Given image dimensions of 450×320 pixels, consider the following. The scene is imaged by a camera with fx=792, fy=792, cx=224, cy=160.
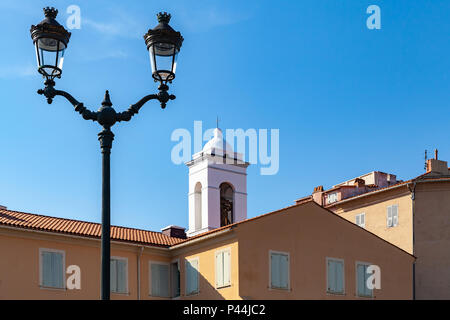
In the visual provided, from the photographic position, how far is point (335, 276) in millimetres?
34969

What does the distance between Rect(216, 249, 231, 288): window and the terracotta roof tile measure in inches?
156

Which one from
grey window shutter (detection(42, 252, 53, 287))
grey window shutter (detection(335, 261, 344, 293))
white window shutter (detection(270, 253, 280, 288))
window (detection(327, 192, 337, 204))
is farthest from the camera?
window (detection(327, 192, 337, 204))

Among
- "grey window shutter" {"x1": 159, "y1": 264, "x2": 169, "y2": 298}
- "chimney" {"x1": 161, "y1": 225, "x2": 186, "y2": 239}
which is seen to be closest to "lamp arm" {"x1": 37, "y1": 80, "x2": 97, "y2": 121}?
"grey window shutter" {"x1": 159, "y1": 264, "x2": 169, "y2": 298}

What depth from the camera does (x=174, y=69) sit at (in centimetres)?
1181

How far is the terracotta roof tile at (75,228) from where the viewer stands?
32031mm

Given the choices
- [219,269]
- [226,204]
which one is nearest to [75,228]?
[219,269]

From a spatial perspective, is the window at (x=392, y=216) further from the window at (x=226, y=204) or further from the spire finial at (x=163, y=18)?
the spire finial at (x=163, y=18)

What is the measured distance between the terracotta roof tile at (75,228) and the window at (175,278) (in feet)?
3.34

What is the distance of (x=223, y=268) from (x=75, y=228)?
22.2 ft

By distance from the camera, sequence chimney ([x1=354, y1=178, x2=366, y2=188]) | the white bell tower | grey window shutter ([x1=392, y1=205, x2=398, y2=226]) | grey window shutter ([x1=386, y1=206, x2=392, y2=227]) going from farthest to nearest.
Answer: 1. chimney ([x1=354, y1=178, x2=366, y2=188])
2. grey window shutter ([x1=386, y1=206, x2=392, y2=227])
3. grey window shutter ([x1=392, y1=205, x2=398, y2=226])
4. the white bell tower

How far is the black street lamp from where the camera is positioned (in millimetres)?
11453

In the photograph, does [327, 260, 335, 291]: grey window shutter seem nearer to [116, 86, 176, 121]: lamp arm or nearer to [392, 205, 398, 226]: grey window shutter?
[392, 205, 398, 226]: grey window shutter

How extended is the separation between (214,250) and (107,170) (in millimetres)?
22494
